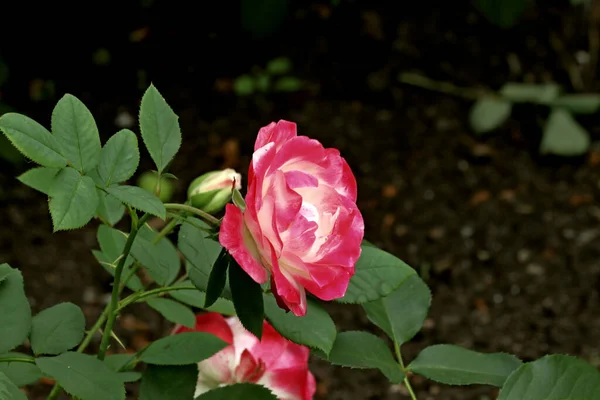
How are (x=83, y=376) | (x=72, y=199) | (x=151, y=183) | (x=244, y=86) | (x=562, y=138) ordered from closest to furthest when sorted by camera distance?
1. (x=72, y=199)
2. (x=83, y=376)
3. (x=151, y=183)
4. (x=562, y=138)
5. (x=244, y=86)

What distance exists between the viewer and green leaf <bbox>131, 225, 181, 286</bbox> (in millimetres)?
643

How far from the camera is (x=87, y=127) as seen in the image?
563mm

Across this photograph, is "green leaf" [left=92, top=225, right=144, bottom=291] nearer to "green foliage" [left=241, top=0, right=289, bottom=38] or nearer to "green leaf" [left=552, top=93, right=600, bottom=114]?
"green foliage" [left=241, top=0, right=289, bottom=38]

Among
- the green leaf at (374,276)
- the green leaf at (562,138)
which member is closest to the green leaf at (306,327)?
the green leaf at (374,276)

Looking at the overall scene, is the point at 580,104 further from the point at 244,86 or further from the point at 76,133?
the point at 76,133

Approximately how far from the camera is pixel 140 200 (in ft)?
1.72

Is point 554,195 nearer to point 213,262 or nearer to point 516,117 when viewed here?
point 516,117

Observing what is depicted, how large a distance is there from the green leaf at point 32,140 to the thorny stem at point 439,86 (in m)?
1.88

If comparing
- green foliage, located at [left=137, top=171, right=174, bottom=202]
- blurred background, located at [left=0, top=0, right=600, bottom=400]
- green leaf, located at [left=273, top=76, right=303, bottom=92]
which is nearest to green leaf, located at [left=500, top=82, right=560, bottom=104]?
blurred background, located at [left=0, top=0, right=600, bottom=400]

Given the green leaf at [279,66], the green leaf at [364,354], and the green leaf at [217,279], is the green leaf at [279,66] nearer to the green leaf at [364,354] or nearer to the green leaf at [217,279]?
the green leaf at [364,354]

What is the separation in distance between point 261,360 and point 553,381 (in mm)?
237

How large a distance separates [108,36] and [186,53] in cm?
21

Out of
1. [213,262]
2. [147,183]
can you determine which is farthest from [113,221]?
[147,183]

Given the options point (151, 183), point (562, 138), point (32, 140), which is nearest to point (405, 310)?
point (32, 140)
